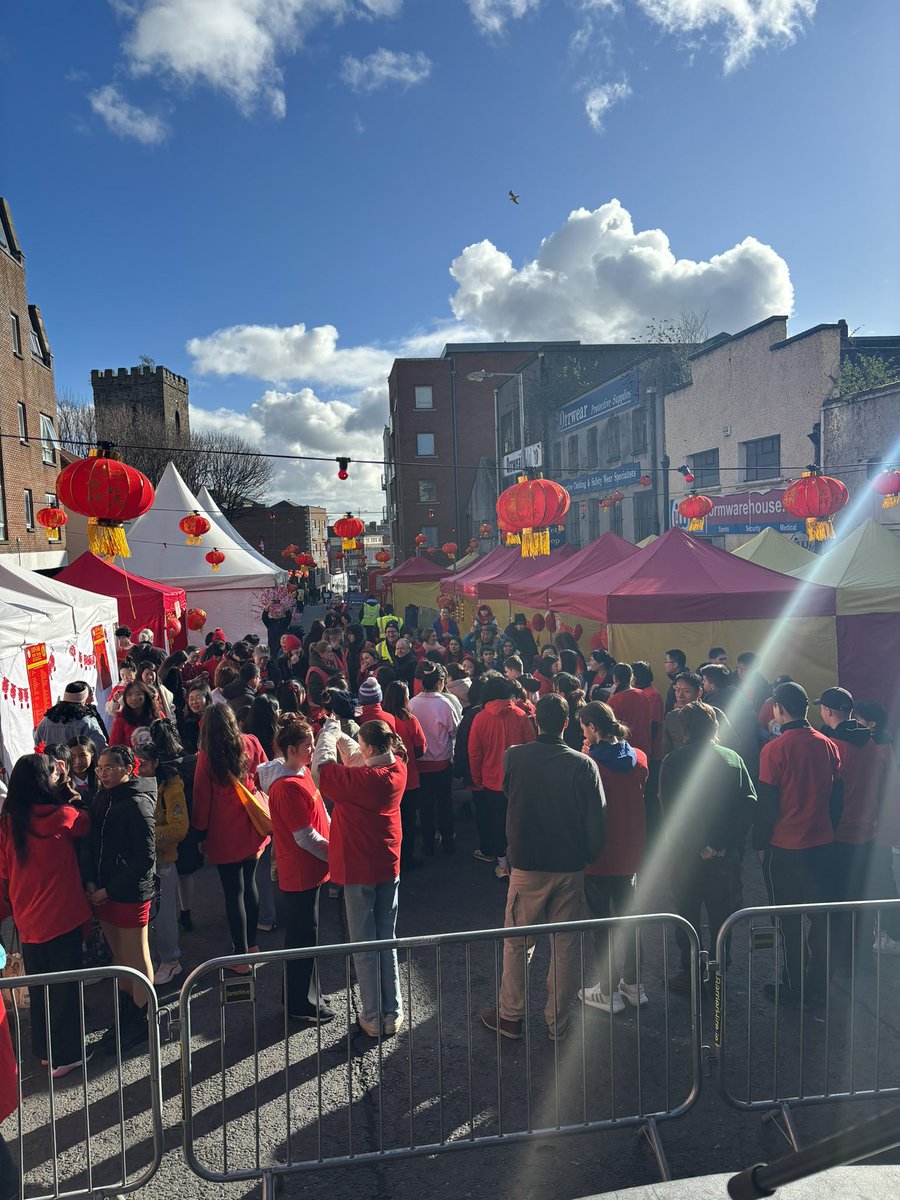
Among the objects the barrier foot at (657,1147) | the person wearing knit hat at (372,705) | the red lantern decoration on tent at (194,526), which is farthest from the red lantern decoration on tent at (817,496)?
the red lantern decoration on tent at (194,526)

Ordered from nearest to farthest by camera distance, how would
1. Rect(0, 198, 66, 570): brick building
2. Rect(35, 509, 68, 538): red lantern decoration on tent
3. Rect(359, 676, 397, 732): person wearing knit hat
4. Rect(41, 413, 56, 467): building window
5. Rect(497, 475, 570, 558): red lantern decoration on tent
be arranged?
Rect(359, 676, 397, 732): person wearing knit hat < Rect(497, 475, 570, 558): red lantern decoration on tent < Rect(35, 509, 68, 538): red lantern decoration on tent < Rect(0, 198, 66, 570): brick building < Rect(41, 413, 56, 467): building window

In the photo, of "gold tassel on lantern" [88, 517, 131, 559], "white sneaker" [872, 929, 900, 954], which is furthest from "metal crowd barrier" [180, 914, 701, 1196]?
"gold tassel on lantern" [88, 517, 131, 559]

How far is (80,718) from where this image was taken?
263 inches

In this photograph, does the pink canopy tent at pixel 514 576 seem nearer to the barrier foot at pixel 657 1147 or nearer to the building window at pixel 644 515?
the building window at pixel 644 515

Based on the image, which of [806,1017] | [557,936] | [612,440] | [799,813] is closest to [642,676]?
[799,813]

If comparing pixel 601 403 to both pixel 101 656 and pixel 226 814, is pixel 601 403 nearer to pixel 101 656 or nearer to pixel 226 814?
pixel 101 656

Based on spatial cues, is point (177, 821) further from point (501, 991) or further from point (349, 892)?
point (501, 991)

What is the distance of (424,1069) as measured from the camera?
404 cm

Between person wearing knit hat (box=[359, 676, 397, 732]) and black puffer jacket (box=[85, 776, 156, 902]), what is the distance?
2.23 m

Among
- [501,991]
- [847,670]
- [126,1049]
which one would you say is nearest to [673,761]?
[501,991]

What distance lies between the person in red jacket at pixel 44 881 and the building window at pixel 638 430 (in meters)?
22.1

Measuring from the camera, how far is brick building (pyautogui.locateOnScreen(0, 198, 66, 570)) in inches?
949

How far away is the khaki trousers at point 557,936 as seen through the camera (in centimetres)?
421

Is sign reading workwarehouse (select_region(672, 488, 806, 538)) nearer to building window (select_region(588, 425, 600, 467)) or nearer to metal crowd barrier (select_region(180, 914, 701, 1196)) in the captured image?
building window (select_region(588, 425, 600, 467))
